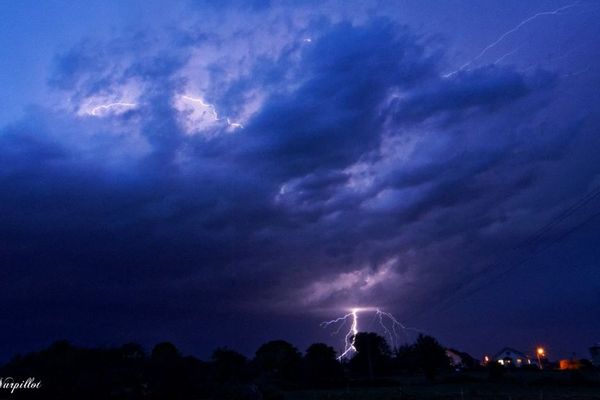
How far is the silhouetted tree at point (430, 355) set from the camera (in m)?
69.9

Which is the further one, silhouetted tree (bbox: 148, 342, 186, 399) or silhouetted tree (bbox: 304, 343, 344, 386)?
silhouetted tree (bbox: 304, 343, 344, 386)

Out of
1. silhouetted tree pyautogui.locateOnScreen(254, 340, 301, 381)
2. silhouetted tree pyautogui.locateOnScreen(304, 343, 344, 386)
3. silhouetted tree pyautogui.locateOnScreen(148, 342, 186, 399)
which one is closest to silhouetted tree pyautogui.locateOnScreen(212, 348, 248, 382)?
silhouetted tree pyautogui.locateOnScreen(254, 340, 301, 381)

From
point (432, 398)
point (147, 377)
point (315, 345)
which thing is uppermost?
point (315, 345)

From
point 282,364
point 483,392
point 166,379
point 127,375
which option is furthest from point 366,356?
point 127,375

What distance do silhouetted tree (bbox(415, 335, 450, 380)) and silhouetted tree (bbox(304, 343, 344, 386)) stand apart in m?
12.9

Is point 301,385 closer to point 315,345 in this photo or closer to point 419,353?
point 315,345

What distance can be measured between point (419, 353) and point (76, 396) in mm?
43616

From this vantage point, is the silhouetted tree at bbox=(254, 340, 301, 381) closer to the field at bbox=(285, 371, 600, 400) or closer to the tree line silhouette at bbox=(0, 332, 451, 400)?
the tree line silhouette at bbox=(0, 332, 451, 400)

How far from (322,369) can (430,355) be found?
52.6ft

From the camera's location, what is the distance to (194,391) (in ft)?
165

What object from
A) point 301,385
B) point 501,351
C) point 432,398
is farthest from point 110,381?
point 501,351

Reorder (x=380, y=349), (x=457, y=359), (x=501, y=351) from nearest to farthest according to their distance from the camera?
(x=380, y=349) < (x=501, y=351) < (x=457, y=359)

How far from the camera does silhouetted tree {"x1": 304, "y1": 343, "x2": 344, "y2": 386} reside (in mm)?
75244

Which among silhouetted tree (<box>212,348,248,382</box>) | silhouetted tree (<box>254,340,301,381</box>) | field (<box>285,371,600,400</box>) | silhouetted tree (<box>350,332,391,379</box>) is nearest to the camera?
field (<box>285,371,600,400</box>)
